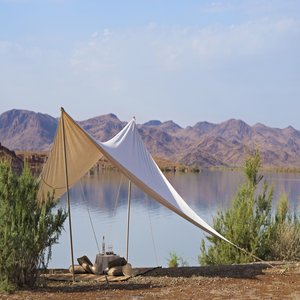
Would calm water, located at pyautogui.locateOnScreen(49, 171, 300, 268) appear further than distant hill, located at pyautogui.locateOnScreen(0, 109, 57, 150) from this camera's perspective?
No

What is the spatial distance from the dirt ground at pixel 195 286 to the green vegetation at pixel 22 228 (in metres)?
0.26

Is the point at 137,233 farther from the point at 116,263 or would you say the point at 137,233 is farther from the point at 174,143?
the point at 174,143

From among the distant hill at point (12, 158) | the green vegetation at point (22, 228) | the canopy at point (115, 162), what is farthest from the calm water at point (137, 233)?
the green vegetation at point (22, 228)

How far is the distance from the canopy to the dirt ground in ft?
2.74

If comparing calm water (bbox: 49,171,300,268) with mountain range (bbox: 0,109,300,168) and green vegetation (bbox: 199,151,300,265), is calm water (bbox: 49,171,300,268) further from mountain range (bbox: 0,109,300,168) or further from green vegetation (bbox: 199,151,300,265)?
mountain range (bbox: 0,109,300,168)

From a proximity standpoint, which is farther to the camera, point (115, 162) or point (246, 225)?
point (246, 225)

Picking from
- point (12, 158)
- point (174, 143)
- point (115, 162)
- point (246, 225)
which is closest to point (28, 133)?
point (174, 143)

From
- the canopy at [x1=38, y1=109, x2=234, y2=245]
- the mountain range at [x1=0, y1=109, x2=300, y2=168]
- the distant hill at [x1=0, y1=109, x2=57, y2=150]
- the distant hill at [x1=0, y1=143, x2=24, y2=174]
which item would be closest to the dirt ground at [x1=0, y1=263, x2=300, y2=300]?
the canopy at [x1=38, y1=109, x2=234, y2=245]

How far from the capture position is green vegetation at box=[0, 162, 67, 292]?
6.12 m

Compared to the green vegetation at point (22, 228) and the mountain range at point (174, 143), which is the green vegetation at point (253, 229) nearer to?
the green vegetation at point (22, 228)

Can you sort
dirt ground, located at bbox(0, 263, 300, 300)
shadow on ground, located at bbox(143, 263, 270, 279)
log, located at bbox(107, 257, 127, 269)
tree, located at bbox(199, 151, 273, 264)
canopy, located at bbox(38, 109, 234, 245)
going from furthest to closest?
tree, located at bbox(199, 151, 273, 264) → canopy, located at bbox(38, 109, 234, 245) → log, located at bbox(107, 257, 127, 269) → shadow on ground, located at bbox(143, 263, 270, 279) → dirt ground, located at bbox(0, 263, 300, 300)

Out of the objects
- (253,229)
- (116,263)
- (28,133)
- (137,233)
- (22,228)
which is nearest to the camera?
(22,228)

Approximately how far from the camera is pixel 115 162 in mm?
8000

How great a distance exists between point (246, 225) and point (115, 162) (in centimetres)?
334
